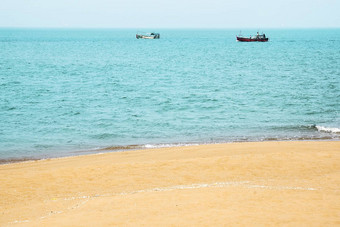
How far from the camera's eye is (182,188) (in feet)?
50.4

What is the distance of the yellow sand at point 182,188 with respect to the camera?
11.8 meters

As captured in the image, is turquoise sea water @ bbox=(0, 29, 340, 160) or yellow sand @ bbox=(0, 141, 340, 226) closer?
yellow sand @ bbox=(0, 141, 340, 226)

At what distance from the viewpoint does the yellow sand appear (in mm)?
11758

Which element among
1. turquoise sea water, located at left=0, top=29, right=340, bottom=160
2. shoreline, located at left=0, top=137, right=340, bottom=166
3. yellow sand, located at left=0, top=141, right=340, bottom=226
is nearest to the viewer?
yellow sand, located at left=0, top=141, right=340, bottom=226

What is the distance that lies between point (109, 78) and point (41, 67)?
1933 centimetres

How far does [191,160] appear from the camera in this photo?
19.3 metres

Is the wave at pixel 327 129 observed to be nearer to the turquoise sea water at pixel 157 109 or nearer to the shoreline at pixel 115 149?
Answer: the turquoise sea water at pixel 157 109

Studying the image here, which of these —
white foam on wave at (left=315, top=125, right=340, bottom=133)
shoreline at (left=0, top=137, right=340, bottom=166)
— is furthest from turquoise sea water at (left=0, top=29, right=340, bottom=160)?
shoreline at (left=0, top=137, right=340, bottom=166)

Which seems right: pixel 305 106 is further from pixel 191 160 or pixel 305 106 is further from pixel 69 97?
pixel 69 97

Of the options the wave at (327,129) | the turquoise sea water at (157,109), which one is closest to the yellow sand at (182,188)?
the turquoise sea water at (157,109)

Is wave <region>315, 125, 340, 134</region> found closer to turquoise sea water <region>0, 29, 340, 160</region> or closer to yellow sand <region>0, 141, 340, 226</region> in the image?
turquoise sea water <region>0, 29, 340, 160</region>

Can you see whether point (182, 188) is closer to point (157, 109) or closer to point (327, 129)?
point (327, 129)

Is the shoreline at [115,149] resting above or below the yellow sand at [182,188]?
below

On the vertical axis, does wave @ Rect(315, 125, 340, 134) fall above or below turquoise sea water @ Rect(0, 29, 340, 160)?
above
